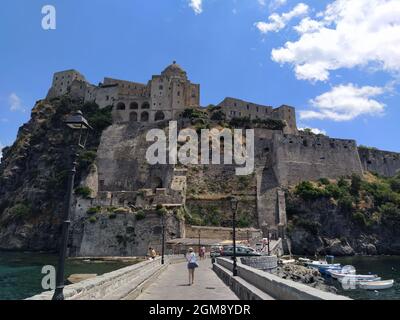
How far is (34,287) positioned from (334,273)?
80.3ft

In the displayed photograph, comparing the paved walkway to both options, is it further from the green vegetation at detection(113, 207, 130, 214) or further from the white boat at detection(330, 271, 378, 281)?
the green vegetation at detection(113, 207, 130, 214)

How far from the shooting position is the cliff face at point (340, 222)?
164 ft

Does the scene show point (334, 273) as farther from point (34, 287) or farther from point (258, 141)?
point (258, 141)

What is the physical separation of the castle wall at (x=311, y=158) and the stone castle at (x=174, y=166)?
0.56 feet

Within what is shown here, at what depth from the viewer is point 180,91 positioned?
223ft

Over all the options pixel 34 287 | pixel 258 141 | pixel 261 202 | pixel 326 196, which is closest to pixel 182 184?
pixel 261 202

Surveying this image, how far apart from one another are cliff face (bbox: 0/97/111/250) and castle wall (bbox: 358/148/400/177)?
166ft

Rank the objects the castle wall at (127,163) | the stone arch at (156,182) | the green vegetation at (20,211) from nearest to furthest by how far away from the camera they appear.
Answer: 1. the stone arch at (156,182)
2. the castle wall at (127,163)
3. the green vegetation at (20,211)

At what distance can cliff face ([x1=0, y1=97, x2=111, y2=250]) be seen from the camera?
5544cm

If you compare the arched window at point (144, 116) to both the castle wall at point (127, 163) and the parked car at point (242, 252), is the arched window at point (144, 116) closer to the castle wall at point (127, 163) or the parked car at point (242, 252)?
the castle wall at point (127, 163)

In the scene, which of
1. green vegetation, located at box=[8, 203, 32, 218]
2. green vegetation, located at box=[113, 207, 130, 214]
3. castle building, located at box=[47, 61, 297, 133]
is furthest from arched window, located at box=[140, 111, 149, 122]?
green vegetation, located at box=[113, 207, 130, 214]

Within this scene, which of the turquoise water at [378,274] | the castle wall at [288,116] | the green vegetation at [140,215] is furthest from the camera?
the castle wall at [288,116]

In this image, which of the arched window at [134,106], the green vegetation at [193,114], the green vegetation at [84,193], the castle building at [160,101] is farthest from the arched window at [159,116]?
the green vegetation at [84,193]
